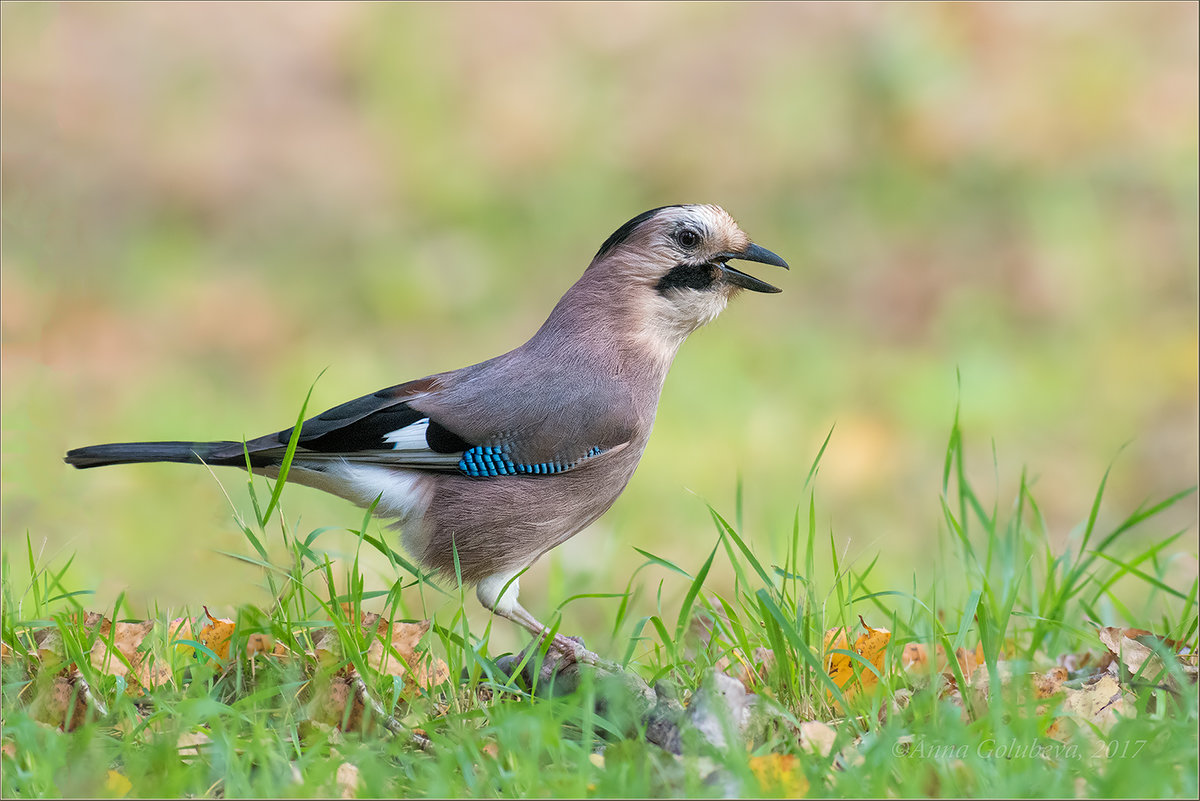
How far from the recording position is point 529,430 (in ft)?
10.1

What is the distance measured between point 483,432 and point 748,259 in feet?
2.60

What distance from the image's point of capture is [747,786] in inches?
78.1

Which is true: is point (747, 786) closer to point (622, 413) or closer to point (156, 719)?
point (156, 719)

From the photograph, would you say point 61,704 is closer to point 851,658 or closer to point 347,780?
point 347,780

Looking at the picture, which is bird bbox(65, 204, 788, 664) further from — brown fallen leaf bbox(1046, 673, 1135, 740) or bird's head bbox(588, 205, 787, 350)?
brown fallen leaf bbox(1046, 673, 1135, 740)

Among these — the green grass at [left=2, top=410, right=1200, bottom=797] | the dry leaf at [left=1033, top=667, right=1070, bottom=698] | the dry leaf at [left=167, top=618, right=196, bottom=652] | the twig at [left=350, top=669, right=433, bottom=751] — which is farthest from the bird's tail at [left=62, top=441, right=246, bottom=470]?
the dry leaf at [left=1033, top=667, right=1070, bottom=698]

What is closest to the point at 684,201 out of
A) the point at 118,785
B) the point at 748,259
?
the point at 748,259

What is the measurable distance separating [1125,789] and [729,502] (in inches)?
125

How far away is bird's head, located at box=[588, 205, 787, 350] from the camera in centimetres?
323

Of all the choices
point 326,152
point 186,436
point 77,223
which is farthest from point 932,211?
point 77,223

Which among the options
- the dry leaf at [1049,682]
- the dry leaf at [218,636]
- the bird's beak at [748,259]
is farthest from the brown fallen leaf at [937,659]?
the dry leaf at [218,636]

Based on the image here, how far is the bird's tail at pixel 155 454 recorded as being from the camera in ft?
10.4

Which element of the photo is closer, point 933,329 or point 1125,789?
point 1125,789

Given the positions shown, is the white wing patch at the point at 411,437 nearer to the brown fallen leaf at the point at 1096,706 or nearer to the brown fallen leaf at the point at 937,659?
the brown fallen leaf at the point at 937,659
